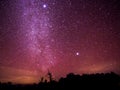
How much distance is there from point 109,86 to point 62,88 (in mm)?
8084

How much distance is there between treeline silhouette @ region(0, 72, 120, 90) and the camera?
34312mm

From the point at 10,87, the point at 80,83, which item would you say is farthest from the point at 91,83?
the point at 10,87

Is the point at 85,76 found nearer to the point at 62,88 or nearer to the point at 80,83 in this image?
the point at 80,83

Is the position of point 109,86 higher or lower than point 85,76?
lower

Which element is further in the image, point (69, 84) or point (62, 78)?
point (62, 78)

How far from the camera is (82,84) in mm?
34906

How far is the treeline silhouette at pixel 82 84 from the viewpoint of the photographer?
3431cm

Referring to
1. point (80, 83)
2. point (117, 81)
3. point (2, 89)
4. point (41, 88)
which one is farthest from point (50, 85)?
point (117, 81)

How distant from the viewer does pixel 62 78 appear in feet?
125

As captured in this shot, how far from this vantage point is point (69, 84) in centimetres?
3566

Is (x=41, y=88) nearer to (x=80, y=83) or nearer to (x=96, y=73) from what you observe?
(x=80, y=83)

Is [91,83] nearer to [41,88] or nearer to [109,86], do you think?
[109,86]

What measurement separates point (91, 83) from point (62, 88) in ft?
16.8

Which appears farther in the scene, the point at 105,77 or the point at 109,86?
the point at 105,77
